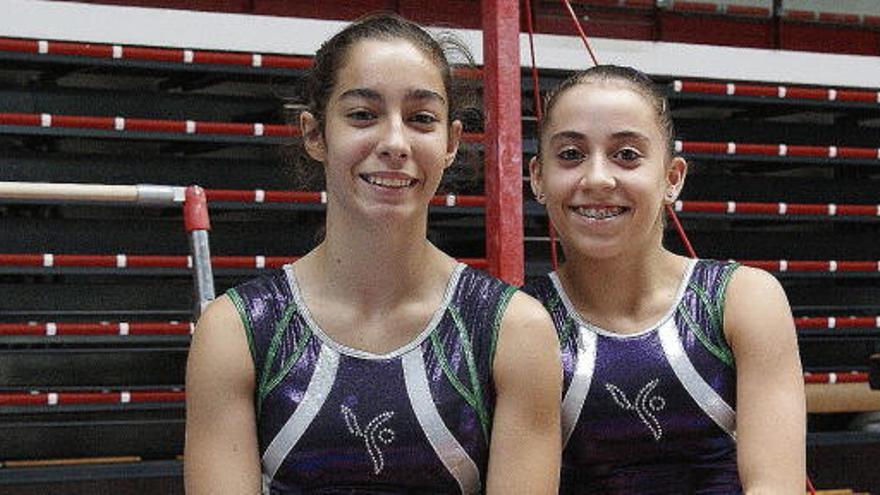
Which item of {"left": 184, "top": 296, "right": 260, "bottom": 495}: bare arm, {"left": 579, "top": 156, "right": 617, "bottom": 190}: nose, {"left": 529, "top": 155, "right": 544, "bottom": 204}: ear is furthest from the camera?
{"left": 529, "top": 155, "right": 544, "bottom": 204}: ear

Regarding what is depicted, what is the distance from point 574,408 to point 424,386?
1.07 ft

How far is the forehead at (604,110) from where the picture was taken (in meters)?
2.04

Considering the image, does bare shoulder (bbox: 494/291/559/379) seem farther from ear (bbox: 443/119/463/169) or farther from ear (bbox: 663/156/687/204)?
ear (bbox: 663/156/687/204)

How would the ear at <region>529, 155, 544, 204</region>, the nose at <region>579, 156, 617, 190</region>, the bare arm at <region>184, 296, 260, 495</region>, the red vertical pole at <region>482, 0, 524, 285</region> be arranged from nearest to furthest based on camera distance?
the bare arm at <region>184, 296, 260, 495</region> < the nose at <region>579, 156, 617, 190</region> < the ear at <region>529, 155, 544, 204</region> < the red vertical pole at <region>482, 0, 524, 285</region>

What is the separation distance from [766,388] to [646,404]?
17cm

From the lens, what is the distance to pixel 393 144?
178 centimetres

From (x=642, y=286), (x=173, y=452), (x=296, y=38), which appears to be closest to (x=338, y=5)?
(x=296, y=38)

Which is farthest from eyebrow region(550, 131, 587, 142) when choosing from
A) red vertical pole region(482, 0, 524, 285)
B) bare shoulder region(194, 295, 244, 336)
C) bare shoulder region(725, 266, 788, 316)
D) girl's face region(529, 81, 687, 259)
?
red vertical pole region(482, 0, 524, 285)

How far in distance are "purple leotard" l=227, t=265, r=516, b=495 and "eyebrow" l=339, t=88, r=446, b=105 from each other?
0.29 m

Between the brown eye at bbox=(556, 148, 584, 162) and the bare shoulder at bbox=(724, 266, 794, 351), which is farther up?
the brown eye at bbox=(556, 148, 584, 162)

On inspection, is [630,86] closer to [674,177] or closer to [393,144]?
[674,177]

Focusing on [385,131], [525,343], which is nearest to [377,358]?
[525,343]

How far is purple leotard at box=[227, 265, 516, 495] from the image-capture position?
1.79 m

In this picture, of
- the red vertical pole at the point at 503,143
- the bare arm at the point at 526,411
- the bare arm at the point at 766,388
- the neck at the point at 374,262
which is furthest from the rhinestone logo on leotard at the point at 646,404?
the red vertical pole at the point at 503,143
